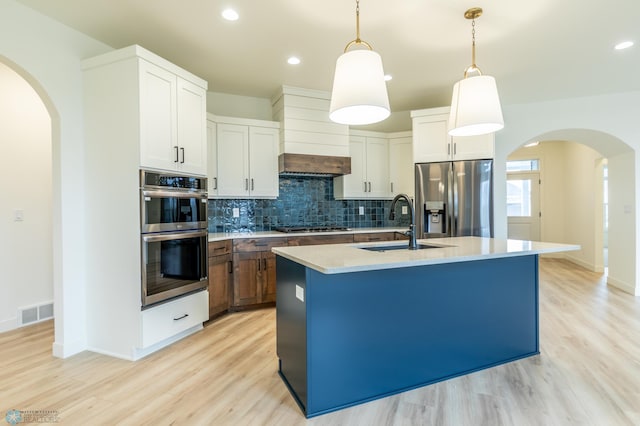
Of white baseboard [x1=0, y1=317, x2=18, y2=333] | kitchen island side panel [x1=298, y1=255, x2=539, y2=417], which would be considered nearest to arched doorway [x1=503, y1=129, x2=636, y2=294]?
kitchen island side panel [x1=298, y1=255, x2=539, y2=417]

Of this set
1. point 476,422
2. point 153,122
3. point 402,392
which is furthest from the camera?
point 153,122

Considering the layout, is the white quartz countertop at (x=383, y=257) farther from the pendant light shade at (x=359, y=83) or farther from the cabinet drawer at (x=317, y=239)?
the cabinet drawer at (x=317, y=239)

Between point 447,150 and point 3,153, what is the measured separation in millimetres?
4781

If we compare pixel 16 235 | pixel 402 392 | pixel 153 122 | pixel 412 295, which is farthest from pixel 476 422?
pixel 16 235

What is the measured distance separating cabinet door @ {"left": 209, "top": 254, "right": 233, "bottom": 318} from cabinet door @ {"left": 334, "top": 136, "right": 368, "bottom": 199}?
6.14 ft

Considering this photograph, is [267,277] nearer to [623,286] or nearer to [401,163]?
[401,163]

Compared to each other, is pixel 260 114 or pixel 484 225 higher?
pixel 260 114

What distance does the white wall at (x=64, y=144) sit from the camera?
7.78ft

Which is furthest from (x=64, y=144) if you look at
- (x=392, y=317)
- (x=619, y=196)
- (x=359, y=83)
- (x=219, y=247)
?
(x=619, y=196)

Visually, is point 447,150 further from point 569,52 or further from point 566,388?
point 566,388

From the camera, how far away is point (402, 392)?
1999mm

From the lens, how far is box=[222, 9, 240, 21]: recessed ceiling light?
2.43m

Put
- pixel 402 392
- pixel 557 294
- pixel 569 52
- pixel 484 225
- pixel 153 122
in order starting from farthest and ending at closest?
pixel 557 294, pixel 484 225, pixel 569 52, pixel 153 122, pixel 402 392

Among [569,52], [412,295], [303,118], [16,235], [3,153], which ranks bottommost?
[412,295]
